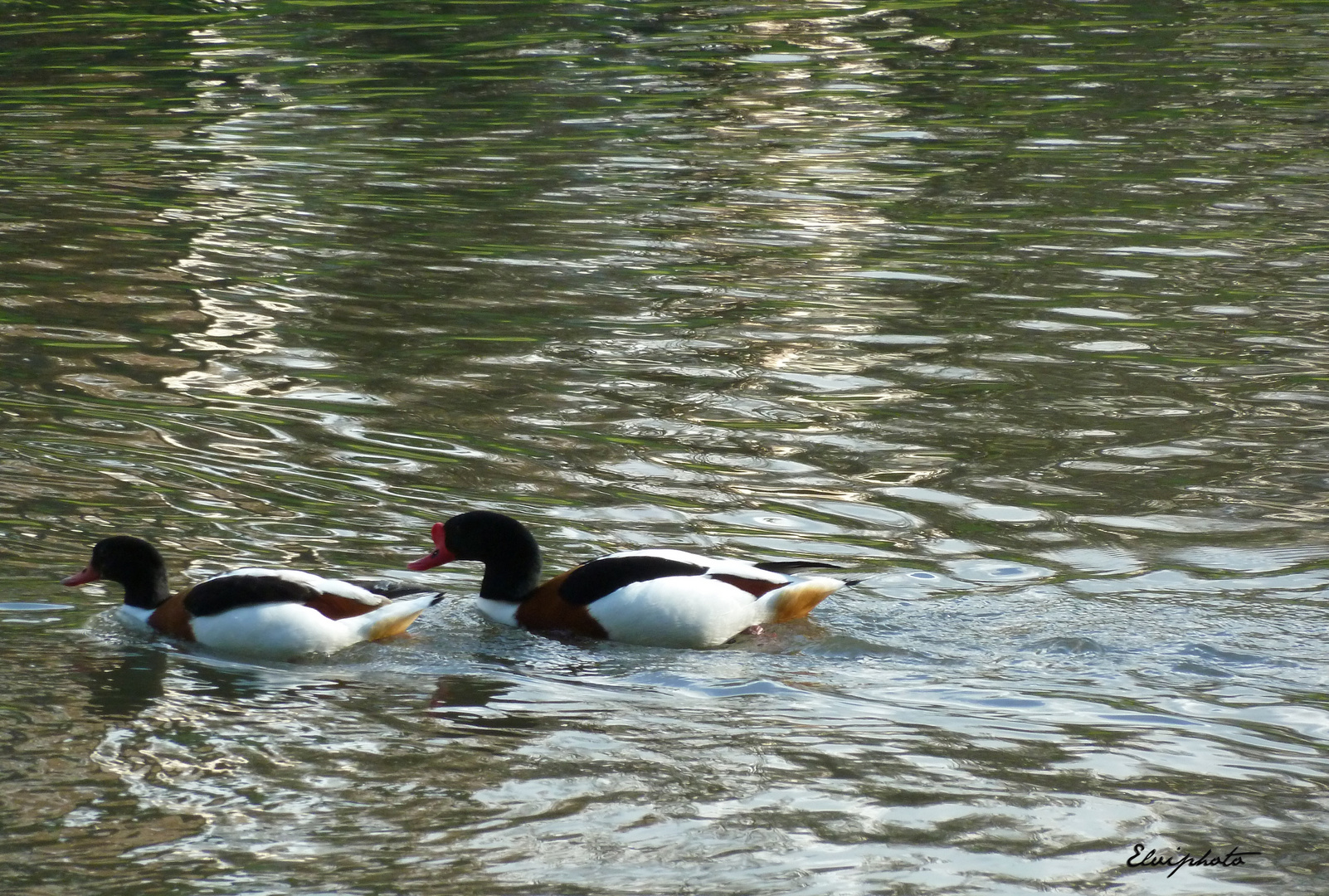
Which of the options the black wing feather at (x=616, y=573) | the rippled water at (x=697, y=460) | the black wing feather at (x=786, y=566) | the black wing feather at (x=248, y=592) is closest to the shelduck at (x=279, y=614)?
the black wing feather at (x=248, y=592)

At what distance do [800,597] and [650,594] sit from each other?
27.7 inches

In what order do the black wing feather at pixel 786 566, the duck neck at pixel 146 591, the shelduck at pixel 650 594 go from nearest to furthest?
1. the shelduck at pixel 650 594
2. the black wing feather at pixel 786 566
3. the duck neck at pixel 146 591

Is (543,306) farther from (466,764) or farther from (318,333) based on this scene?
(466,764)

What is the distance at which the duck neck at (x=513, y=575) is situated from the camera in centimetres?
852

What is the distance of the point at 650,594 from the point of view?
26.4 feet

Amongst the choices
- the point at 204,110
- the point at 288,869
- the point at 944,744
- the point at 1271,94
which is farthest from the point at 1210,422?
the point at 204,110

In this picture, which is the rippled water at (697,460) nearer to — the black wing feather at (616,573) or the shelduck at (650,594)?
the shelduck at (650,594)

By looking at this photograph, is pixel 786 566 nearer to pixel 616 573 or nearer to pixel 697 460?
pixel 616 573

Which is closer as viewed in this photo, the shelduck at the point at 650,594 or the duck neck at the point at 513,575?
the shelduck at the point at 650,594

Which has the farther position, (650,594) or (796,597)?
(796,597)

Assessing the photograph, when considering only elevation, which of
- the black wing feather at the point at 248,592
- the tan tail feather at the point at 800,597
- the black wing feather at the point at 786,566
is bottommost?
the tan tail feather at the point at 800,597

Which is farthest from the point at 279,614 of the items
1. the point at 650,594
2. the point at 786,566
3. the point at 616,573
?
the point at 786,566

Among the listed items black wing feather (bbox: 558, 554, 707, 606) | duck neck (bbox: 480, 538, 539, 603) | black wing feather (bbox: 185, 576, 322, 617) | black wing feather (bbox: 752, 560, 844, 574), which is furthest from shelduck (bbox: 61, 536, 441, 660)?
black wing feather (bbox: 752, 560, 844, 574)

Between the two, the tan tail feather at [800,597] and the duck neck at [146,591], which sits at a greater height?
the duck neck at [146,591]
